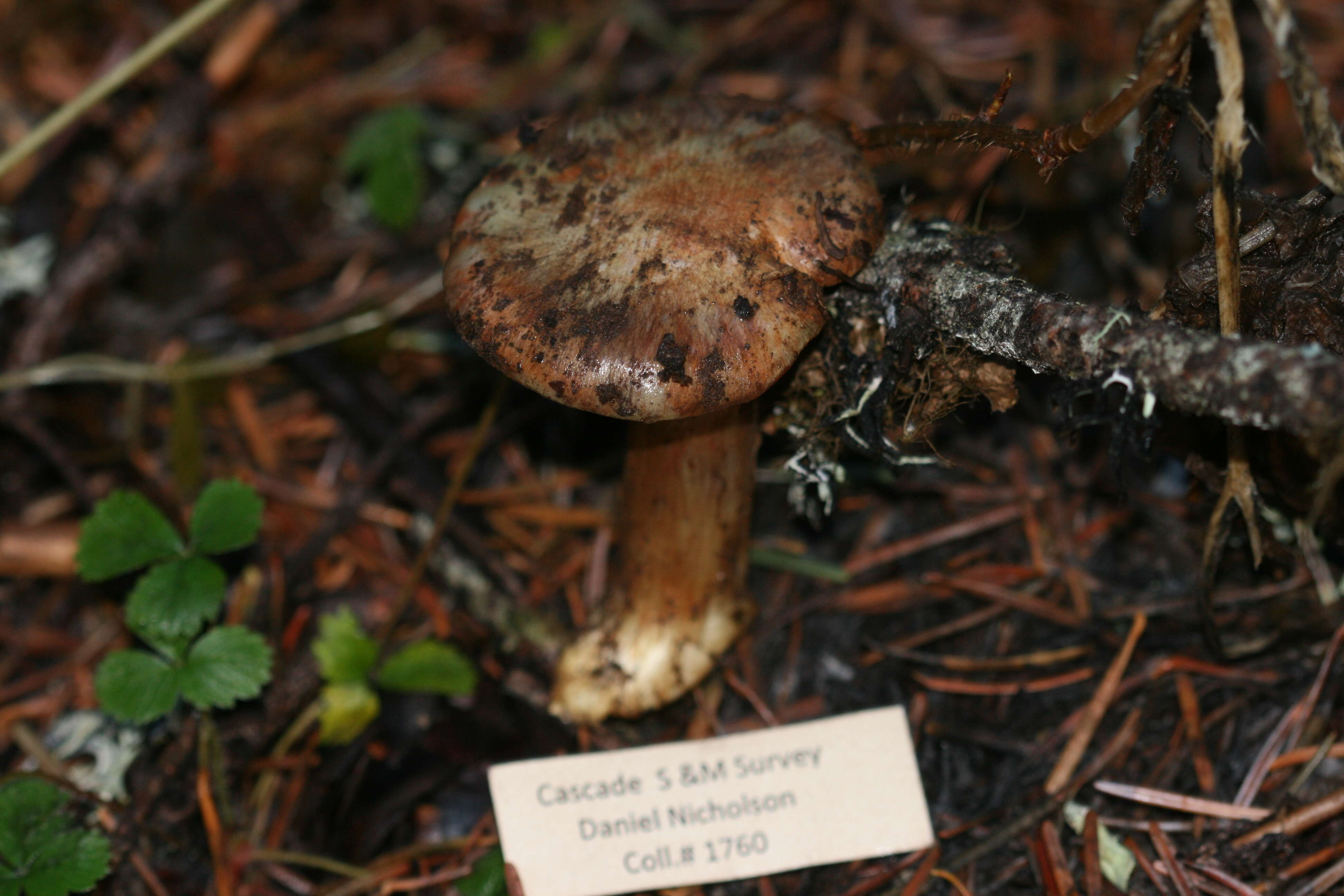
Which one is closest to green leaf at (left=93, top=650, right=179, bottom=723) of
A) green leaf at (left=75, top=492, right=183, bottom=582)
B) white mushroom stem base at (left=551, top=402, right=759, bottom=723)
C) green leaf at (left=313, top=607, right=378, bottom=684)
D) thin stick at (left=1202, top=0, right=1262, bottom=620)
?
green leaf at (left=75, top=492, right=183, bottom=582)

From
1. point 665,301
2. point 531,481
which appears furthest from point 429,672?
point 665,301

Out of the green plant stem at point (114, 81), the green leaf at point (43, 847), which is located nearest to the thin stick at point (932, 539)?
the green leaf at point (43, 847)

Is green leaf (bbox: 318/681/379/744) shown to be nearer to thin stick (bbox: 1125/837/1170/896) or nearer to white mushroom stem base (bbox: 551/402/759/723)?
white mushroom stem base (bbox: 551/402/759/723)

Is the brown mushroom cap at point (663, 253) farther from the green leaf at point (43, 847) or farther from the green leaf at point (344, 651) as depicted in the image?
the green leaf at point (43, 847)

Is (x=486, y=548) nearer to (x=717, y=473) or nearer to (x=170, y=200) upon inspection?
(x=717, y=473)

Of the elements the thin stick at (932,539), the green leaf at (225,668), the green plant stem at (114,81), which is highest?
the green plant stem at (114,81)

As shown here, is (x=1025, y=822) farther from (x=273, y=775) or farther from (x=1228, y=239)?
(x=273, y=775)

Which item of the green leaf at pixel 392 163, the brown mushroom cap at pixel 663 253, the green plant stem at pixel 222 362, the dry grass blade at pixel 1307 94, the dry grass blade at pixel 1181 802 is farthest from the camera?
the green leaf at pixel 392 163
